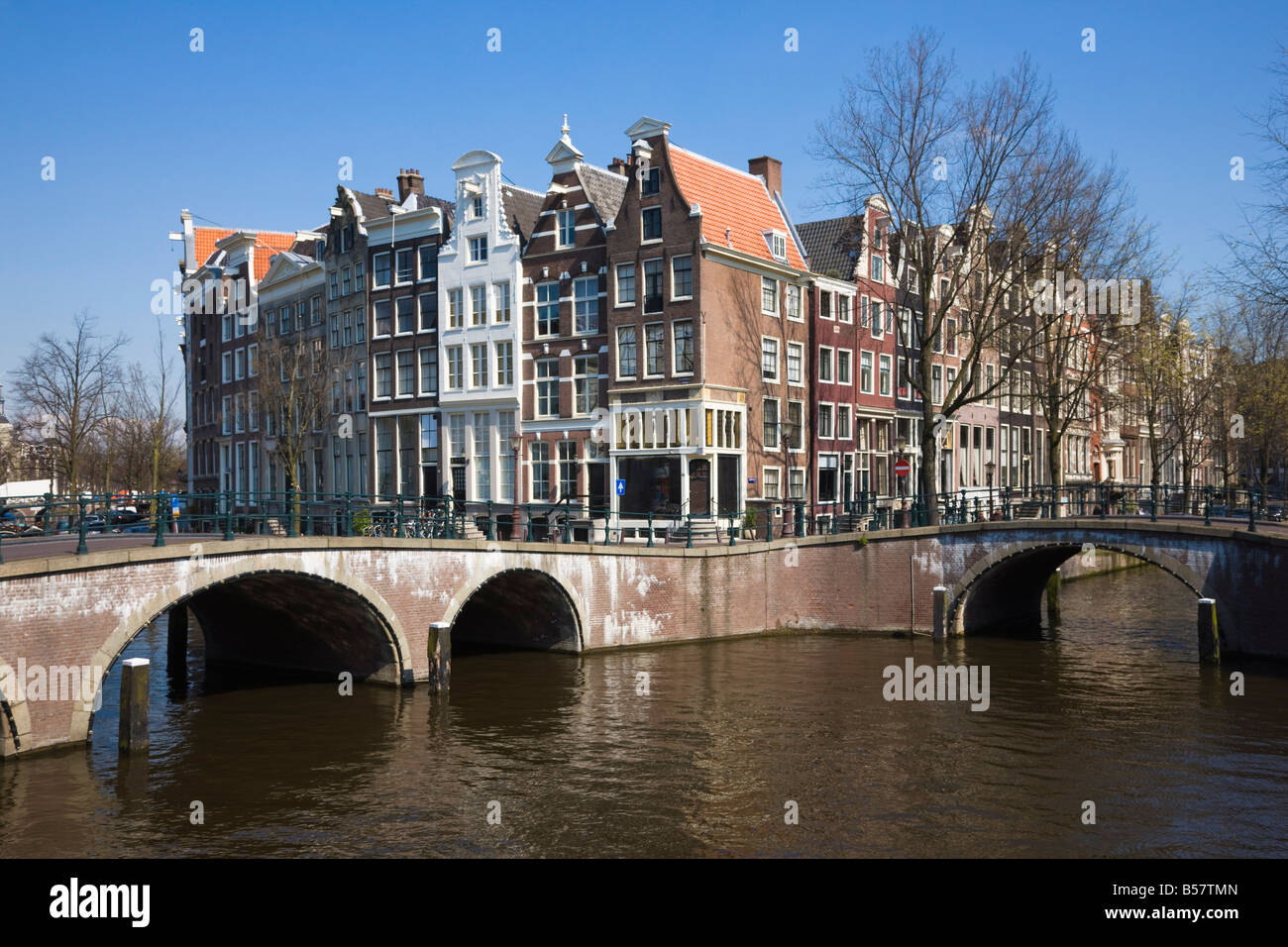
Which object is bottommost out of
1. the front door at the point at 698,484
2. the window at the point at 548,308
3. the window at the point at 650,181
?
the front door at the point at 698,484

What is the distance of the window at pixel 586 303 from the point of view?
136 feet

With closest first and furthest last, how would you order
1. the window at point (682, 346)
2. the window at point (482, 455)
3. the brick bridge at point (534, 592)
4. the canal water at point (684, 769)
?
the canal water at point (684, 769), the brick bridge at point (534, 592), the window at point (682, 346), the window at point (482, 455)

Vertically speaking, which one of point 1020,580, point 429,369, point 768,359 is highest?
point 429,369

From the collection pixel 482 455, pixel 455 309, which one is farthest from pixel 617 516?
pixel 455 309

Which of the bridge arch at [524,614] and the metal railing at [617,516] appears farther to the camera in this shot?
the bridge arch at [524,614]

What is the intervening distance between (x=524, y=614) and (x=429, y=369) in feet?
62.3

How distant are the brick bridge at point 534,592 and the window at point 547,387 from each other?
1263 centimetres

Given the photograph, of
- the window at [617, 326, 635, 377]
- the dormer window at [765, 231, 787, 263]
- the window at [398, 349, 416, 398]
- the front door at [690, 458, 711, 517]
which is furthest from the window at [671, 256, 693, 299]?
the window at [398, 349, 416, 398]

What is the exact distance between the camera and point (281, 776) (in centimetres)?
1791

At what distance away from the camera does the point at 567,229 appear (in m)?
42.2

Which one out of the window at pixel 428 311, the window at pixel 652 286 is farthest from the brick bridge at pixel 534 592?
the window at pixel 428 311

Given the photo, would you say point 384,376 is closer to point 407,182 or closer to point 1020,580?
point 407,182

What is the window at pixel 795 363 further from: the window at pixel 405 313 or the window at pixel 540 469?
the window at pixel 405 313

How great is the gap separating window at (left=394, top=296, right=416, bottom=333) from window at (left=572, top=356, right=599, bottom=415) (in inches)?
358
